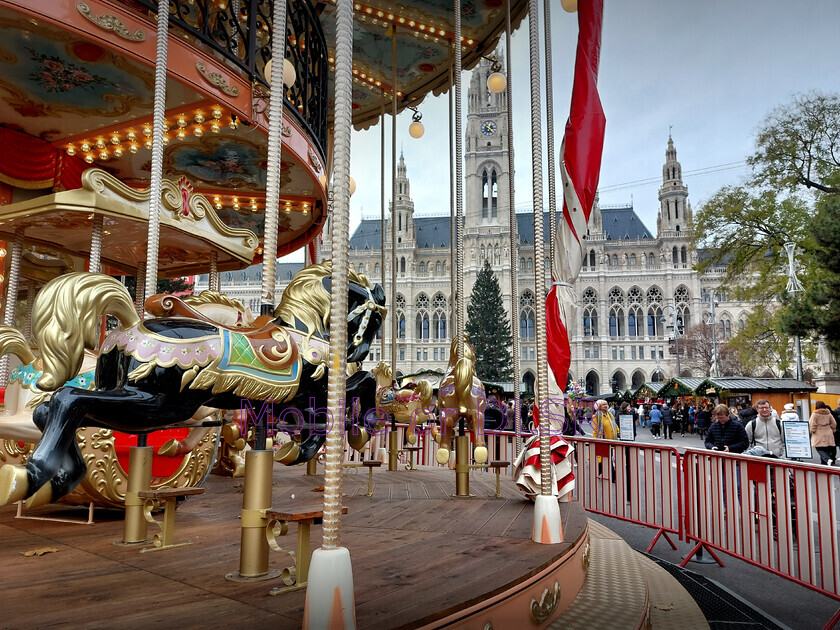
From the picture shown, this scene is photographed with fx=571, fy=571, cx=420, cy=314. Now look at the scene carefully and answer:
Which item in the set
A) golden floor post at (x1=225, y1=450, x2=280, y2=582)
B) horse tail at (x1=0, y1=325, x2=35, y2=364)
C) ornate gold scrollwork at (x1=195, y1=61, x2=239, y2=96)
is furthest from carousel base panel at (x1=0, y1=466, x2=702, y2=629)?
ornate gold scrollwork at (x1=195, y1=61, x2=239, y2=96)

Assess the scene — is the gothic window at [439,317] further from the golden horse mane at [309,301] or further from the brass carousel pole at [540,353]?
the golden horse mane at [309,301]

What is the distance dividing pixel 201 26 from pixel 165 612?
528 cm

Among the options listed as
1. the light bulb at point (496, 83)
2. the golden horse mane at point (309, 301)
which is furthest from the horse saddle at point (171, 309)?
the light bulb at point (496, 83)

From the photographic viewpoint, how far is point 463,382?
17.4 ft

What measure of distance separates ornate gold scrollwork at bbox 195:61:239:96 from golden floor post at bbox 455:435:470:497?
13.5 feet

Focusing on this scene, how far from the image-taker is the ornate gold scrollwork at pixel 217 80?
5.41m

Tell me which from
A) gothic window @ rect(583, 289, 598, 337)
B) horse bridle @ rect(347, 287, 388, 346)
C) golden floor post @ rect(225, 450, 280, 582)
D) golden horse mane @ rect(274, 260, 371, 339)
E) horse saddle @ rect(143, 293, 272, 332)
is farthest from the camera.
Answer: gothic window @ rect(583, 289, 598, 337)

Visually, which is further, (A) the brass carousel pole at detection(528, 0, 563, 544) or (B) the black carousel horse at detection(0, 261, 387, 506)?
(A) the brass carousel pole at detection(528, 0, 563, 544)

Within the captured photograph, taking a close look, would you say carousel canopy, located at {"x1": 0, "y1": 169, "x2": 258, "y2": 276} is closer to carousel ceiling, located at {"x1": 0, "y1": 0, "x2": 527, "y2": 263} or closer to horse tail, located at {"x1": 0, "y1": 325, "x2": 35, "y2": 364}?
carousel ceiling, located at {"x1": 0, "y1": 0, "x2": 527, "y2": 263}

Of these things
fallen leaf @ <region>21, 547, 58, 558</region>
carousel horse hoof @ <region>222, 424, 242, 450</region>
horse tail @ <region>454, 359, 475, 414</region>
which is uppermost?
horse tail @ <region>454, 359, 475, 414</region>

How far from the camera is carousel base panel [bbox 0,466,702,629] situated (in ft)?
6.98

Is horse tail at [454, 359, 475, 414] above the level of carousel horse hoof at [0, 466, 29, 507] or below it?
above

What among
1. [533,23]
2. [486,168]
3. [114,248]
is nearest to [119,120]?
[114,248]

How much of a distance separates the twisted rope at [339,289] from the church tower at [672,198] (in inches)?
2811
